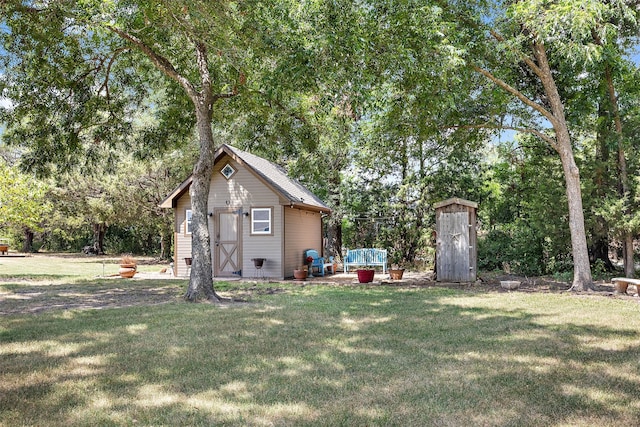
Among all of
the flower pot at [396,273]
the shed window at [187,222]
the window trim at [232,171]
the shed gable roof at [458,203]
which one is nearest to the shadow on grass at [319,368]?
the shed gable roof at [458,203]

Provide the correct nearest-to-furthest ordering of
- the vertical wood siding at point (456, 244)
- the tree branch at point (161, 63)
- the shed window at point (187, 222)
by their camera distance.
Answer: the tree branch at point (161, 63)
the vertical wood siding at point (456, 244)
the shed window at point (187, 222)

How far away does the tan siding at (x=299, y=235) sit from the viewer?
1673 cm

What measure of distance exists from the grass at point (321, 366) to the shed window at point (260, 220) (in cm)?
753

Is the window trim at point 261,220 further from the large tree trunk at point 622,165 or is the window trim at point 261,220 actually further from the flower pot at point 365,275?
the large tree trunk at point 622,165

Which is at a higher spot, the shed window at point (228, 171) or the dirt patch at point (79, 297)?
the shed window at point (228, 171)

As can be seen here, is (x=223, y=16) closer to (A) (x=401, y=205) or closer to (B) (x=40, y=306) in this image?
(B) (x=40, y=306)

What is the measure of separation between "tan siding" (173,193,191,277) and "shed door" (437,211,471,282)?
9.12 m

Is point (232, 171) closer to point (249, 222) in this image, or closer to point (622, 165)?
point (249, 222)

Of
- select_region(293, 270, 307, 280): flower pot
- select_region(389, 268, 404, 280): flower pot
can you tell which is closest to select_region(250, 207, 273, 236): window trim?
select_region(293, 270, 307, 280): flower pot

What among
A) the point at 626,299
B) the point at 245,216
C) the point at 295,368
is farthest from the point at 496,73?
the point at 295,368

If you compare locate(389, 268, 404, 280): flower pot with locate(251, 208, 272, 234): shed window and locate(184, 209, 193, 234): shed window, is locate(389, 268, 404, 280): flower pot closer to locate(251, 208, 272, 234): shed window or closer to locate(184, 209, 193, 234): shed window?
locate(251, 208, 272, 234): shed window

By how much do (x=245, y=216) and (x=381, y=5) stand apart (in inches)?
358

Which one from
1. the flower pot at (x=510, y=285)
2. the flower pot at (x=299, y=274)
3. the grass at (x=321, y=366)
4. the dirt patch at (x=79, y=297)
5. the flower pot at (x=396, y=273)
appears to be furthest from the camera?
the flower pot at (x=299, y=274)

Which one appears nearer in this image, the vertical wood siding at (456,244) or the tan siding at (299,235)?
the vertical wood siding at (456,244)
